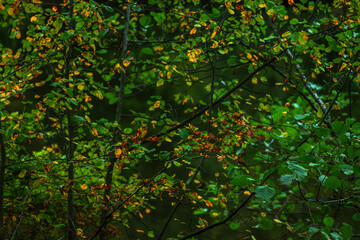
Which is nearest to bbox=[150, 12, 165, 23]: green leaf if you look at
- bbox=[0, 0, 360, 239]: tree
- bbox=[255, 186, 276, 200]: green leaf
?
bbox=[0, 0, 360, 239]: tree

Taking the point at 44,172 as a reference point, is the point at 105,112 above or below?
below

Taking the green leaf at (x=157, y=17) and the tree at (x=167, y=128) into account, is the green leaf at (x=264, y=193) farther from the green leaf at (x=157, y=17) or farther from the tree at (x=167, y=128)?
the green leaf at (x=157, y=17)

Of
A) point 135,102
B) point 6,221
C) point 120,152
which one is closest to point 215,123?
point 120,152

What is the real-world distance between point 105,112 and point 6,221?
95.4 inches

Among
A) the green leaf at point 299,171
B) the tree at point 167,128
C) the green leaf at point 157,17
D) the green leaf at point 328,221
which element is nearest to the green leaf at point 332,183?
the tree at point 167,128

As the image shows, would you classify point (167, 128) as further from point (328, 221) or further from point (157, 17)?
point (328, 221)

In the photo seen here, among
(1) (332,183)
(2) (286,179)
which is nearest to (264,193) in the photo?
(2) (286,179)

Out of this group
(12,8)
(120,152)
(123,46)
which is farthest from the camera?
(123,46)

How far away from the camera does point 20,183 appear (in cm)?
339

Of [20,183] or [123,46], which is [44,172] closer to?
[20,183]

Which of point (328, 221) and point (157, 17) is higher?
point (157, 17)

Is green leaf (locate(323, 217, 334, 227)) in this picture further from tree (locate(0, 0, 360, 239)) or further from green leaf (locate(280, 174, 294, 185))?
green leaf (locate(280, 174, 294, 185))

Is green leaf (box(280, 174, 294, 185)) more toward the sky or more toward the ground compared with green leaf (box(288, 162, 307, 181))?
more toward the ground

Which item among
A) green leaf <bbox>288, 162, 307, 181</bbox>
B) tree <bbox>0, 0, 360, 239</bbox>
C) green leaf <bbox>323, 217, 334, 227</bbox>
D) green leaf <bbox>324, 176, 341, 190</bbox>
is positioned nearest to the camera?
green leaf <bbox>288, 162, 307, 181</bbox>
